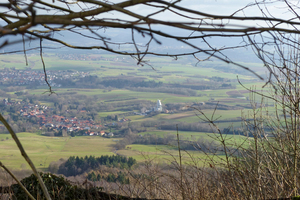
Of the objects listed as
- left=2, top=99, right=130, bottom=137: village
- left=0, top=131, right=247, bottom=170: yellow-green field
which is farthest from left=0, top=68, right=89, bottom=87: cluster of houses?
left=0, top=131, right=247, bottom=170: yellow-green field

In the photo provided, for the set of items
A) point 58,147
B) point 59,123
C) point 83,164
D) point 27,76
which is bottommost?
point 58,147

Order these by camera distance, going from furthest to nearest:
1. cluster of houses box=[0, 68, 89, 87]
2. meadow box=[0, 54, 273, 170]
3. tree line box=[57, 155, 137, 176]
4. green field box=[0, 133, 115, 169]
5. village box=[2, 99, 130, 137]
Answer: cluster of houses box=[0, 68, 89, 87] < village box=[2, 99, 130, 137] < green field box=[0, 133, 115, 169] < meadow box=[0, 54, 273, 170] < tree line box=[57, 155, 137, 176]

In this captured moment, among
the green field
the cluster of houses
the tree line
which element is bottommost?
the green field

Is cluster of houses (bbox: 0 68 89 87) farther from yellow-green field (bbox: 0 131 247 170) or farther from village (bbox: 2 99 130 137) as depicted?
yellow-green field (bbox: 0 131 247 170)

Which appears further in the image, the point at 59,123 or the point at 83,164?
the point at 59,123

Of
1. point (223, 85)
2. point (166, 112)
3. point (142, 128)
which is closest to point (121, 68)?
point (223, 85)

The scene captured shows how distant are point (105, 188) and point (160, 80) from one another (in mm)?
46650

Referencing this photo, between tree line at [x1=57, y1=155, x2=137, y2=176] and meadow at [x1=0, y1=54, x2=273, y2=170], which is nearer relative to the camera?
tree line at [x1=57, y1=155, x2=137, y2=176]

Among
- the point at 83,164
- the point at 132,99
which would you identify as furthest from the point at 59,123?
the point at 83,164

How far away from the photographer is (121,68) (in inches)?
2336

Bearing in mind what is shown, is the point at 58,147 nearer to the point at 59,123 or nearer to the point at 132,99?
the point at 59,123

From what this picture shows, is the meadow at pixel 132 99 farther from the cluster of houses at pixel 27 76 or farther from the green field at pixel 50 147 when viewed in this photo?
the cluster of houses at pixel 27 76

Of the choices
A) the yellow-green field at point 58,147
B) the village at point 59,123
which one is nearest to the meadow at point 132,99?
the yellow-green field at point 58,147

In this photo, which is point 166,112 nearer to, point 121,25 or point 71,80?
point 71,80
